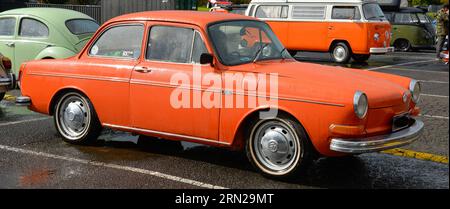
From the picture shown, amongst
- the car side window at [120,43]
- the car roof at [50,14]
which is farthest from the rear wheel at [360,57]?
the car side window at [120,43]

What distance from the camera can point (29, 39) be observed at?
10.6m

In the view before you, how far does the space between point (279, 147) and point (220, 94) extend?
0.78 m

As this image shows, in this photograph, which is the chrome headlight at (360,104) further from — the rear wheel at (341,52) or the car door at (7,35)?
the rear wheel at (341,52)

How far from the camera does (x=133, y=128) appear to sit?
5953 millimetres

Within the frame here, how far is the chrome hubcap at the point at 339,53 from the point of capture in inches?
675

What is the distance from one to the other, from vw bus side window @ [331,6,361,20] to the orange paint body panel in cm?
1118

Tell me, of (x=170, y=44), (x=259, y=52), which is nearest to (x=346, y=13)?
(x=259, y=52)

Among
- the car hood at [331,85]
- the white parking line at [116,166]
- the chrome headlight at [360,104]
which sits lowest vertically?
the white parking line at [116,166]

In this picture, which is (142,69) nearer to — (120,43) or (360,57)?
(120,43)

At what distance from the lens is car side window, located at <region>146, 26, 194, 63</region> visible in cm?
571

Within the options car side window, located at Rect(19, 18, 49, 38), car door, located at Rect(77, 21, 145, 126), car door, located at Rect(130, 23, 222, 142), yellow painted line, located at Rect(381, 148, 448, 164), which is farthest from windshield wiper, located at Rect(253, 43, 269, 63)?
car side window, located at Rect(19, 18, 49, 38)

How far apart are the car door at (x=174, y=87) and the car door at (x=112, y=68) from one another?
5.4 inches

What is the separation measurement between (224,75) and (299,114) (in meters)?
0.89
